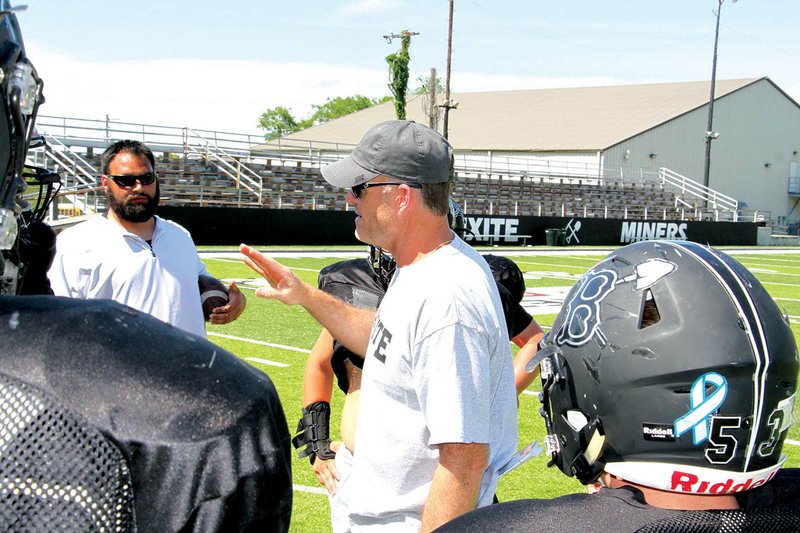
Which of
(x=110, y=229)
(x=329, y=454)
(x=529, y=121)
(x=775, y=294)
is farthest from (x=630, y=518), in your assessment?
(x=529, y=121)

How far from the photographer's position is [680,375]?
151 cm

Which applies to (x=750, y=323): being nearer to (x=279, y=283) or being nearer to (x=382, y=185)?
(x=382, y=185)

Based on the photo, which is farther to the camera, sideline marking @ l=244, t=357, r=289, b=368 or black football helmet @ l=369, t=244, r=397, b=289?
sideline marking @ l=244, t=357, r=289, b=368

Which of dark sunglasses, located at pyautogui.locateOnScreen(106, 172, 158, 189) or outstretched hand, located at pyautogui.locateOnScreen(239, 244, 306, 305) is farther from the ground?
dark sunglasses, located at pyautogui.locateOnScreen(106, 172, 158, 189)

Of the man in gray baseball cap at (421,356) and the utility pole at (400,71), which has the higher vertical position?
the utility pole at (400,71)

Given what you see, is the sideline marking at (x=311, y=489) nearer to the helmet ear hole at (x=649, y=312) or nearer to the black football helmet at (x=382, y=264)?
the black football helmet at (x=382, y=264)

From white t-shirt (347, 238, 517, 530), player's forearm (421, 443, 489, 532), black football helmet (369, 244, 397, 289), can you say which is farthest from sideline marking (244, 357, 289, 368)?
player's forearm (421, 443, 489, 532)

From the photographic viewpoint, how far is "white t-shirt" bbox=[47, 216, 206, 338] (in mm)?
3875

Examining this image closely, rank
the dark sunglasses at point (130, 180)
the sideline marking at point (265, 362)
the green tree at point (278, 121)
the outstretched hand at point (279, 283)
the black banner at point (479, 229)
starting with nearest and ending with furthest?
the outstretched hand at point (279, 283)
the dark sunglasses at point (130, 180)
the sideline marking at point (265, 362)
the black banner at point (479, 229)
the green tree at point (278, 121)

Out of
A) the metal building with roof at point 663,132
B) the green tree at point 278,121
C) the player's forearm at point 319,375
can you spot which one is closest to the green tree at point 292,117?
the green tree at point 278,121

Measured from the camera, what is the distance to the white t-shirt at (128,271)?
3.88 metres

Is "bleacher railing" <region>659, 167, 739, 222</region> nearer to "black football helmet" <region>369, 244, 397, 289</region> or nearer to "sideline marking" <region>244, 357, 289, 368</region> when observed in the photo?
"sideline marking" <region>244, 357, 289, 368</region>

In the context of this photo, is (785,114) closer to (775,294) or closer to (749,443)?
(775,294)

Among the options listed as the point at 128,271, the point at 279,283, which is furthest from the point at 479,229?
the point at 279,283
